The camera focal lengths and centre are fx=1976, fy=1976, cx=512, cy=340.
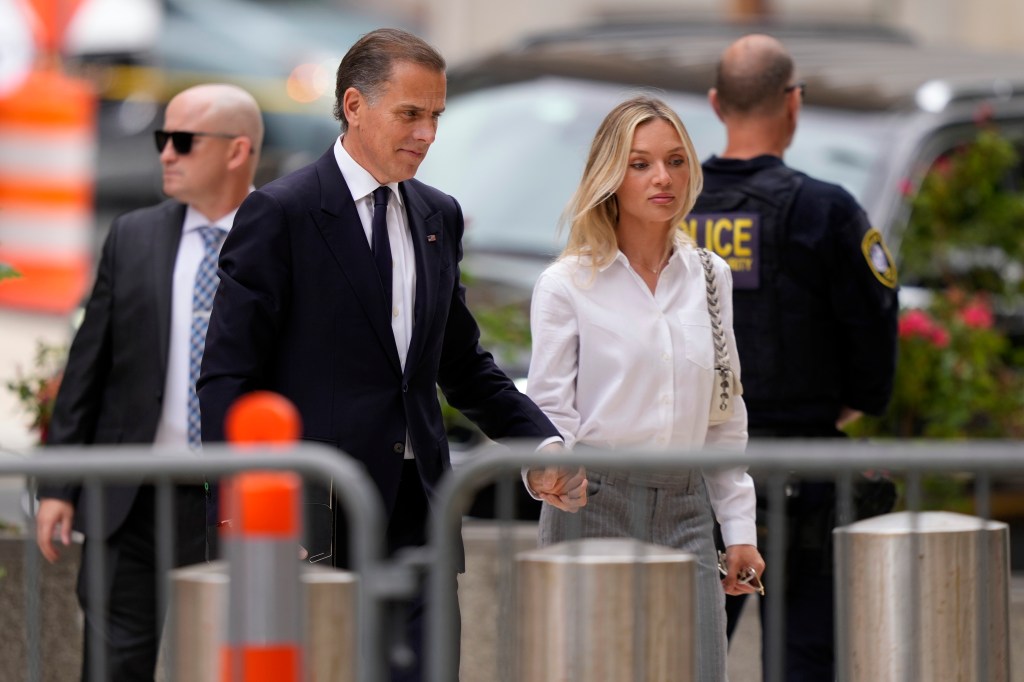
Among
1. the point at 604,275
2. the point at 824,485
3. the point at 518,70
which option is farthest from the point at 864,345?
the point at 518,70

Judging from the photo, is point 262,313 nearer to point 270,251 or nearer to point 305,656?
point 270,251

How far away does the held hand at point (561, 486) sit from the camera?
4.27 m

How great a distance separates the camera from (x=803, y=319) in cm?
528

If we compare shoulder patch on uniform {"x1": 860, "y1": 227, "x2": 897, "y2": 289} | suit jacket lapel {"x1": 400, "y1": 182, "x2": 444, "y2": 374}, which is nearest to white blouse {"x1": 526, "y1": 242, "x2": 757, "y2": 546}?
suit jacket lapel {"x1": 400, "y1": 182, "x2": 444, "y2": 374}

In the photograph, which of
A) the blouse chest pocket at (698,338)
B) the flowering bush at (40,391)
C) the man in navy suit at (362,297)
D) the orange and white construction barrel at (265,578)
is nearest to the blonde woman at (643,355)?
the blouse chest pocket at (698,338)

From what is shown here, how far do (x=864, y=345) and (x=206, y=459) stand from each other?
7.90 feet

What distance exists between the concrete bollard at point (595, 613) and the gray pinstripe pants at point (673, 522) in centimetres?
70

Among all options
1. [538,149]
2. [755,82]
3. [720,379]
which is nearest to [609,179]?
[720,379]

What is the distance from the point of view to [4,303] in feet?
47.1

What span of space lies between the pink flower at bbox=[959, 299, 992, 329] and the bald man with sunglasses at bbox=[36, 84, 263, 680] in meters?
3.31

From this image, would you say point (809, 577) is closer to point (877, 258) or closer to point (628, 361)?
point (877, 258)

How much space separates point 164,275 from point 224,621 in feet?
6.01

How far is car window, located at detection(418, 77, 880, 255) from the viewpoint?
25.3 ft

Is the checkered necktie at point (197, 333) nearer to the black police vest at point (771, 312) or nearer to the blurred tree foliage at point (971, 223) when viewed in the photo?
the black police vest at point (771, 312)
